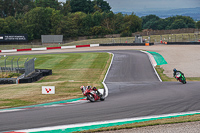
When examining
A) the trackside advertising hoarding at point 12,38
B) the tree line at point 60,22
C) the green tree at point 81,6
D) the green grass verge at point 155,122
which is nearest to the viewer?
the green grass verge at point 155,122

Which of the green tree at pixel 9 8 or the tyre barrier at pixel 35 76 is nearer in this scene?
the tyre barrier at pixel 35 76

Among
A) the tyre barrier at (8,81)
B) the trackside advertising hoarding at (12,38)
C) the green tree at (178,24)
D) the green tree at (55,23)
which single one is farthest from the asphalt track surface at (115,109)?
the green tree at (178,24)

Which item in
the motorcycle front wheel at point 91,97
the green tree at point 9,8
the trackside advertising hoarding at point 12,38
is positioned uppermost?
the green tree at point 9,8

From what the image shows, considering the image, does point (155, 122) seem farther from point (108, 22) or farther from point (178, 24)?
point (178, 24)

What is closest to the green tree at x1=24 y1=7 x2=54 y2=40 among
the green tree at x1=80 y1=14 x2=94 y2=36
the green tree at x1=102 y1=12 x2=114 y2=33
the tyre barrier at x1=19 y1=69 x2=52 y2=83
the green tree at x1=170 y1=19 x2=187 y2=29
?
the green tree at x1=80 y1=14 x2=94 y2=36

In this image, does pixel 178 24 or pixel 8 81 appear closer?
pixel 8 81

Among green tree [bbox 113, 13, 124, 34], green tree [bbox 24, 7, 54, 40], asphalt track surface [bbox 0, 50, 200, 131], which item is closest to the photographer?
asphalt track surface [bbox 0, 50, 200, 131]

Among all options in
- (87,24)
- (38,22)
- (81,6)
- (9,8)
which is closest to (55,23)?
(38,22)

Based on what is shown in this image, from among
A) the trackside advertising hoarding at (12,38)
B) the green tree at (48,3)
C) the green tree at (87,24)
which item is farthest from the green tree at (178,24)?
the trackside advertising hoarding at (12,38)

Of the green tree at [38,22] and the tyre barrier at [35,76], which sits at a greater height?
the green tree at [38,22]

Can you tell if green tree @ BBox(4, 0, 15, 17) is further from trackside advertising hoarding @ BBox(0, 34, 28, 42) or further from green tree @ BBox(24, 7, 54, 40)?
trackside advertising hoarding @ BBox(0, 34, 28, 42)

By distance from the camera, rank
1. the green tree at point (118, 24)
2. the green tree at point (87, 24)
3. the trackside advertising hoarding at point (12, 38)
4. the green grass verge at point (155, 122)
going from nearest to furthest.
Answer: the green grass verge at point (155, 122) → the trackside advertising hoarding at point (12, 38) → the green tree at point (87, 24) → the green tree at point (118, 24)

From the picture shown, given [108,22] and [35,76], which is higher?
[108,22]

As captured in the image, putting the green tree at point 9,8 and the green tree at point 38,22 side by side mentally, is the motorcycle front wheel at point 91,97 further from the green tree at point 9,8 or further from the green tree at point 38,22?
the green tree at point 9,8
